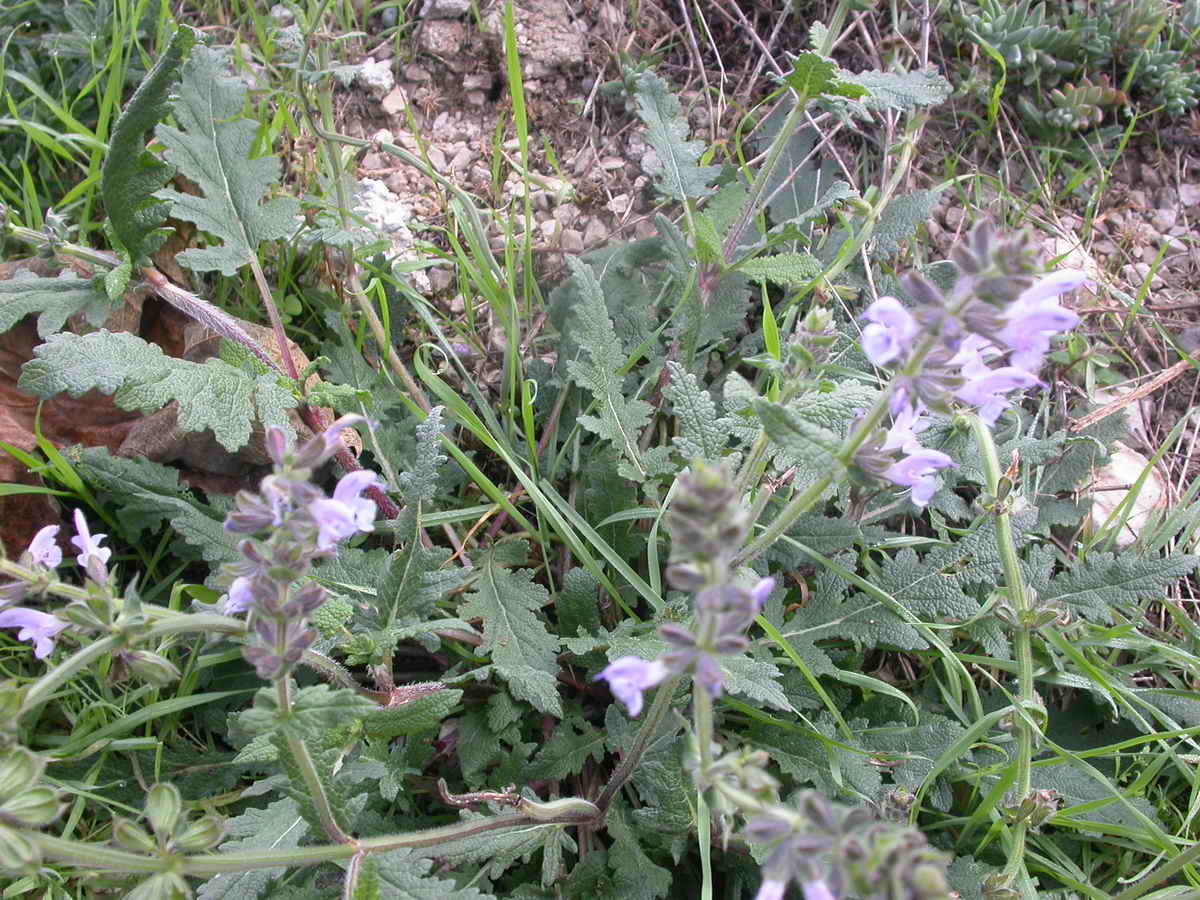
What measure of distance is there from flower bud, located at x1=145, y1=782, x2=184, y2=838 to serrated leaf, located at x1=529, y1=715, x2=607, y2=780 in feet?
3.64

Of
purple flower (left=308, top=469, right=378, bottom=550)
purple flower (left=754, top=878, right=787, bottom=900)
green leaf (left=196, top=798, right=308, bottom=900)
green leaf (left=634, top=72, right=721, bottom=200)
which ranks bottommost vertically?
green leaf (left=196, top=798, right=308, bottom=900)

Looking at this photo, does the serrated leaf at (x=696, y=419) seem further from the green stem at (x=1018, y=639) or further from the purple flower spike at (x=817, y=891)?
the purple flower spike at (x=817, y=891)

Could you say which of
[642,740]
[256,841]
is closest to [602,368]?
[642,740]

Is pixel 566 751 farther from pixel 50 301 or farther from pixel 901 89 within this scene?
pixel 901 89

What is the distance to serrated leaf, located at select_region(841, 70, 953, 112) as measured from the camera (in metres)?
2.94

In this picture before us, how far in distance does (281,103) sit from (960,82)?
2.65m

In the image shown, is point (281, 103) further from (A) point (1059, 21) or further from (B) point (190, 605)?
(A) point (1059, 21)

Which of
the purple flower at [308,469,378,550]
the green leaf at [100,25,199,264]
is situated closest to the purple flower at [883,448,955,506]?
the purple flower at [308,469,378,550]

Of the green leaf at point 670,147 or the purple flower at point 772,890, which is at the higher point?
the green leaf at point 670,147

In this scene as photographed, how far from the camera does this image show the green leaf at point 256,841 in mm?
2250

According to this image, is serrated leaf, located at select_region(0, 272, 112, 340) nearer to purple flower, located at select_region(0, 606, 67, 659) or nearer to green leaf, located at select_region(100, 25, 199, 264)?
green leaf, located at select_region(100, 25, 199, 264)

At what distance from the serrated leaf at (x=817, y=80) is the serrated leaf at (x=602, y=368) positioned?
0.82m

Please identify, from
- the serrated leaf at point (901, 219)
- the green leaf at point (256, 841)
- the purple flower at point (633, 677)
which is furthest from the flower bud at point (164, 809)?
the serrated leaf at point (901, 219)

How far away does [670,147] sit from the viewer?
3.31m
